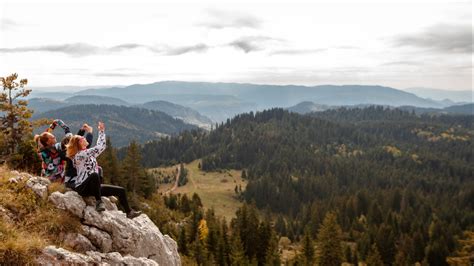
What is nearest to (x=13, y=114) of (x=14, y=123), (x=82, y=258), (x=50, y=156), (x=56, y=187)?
(x=14, y=123)

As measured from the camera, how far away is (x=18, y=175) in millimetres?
15992

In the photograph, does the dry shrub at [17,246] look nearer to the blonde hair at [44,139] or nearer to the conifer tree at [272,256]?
the blonde hair at [44,139]

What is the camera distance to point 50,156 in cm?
1703

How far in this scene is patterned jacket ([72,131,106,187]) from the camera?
51.3ft

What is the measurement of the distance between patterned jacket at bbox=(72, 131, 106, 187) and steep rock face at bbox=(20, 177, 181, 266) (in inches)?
33.7

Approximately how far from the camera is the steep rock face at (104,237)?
14.2 metres

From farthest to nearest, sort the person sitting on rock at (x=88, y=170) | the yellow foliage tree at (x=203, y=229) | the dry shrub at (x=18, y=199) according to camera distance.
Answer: the yellow foliage tree at (x=203, y=229) < the person sitting on rock at (x=88, y=170) < the dry shrub at (x=18, y=199)

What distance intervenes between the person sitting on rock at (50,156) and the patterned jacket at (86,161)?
1.65 metres

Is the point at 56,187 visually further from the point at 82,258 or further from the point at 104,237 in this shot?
the point at 82,258

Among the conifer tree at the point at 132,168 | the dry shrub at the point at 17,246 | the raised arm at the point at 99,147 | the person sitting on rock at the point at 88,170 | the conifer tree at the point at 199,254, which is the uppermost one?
the raised arm at the point at 99,147

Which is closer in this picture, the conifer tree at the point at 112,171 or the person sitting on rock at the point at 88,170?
the person sitting on rock at the point at 88,170

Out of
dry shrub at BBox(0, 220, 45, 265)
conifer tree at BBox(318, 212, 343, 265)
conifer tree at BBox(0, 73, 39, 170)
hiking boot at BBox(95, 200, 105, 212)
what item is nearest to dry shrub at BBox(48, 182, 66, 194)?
hiking boot at BBox(95, 200, 105, 212)

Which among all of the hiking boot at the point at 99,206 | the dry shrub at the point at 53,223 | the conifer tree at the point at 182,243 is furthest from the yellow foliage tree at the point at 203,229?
the dry shrub at the point at 53,223

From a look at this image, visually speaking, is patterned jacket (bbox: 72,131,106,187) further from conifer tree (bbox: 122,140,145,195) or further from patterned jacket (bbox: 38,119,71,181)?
conifer tree (bbox: 122,140,145,195)
